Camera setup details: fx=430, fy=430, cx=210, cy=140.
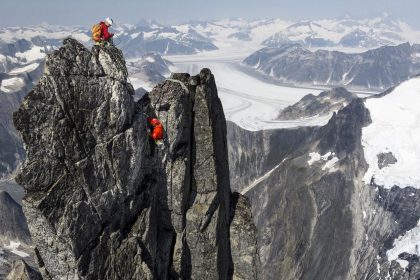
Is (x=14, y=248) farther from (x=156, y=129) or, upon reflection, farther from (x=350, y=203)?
(x=156, y=129)

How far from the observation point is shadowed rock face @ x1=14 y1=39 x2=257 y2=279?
21.4 metres

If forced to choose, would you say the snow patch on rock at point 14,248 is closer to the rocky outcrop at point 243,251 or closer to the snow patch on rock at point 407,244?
the snow patch on rock at point 407,244

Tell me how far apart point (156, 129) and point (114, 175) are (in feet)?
13.8

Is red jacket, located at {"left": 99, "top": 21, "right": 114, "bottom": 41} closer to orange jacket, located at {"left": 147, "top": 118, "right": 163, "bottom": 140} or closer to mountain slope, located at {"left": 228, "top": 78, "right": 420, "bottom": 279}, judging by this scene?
orange jacket, located at {"left": 147, "top": 118, "right": 163, "bottom": 140}

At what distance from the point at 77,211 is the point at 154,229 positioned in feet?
20.5

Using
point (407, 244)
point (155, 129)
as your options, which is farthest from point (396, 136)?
point (155, 129)

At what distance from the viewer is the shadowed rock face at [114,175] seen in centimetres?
2139

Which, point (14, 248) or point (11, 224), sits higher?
point (11, 224)

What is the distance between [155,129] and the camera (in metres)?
26.1

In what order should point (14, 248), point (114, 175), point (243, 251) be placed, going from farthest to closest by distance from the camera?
1. point (14, 248)
2. point (243, 251)
3. point (114, 175)

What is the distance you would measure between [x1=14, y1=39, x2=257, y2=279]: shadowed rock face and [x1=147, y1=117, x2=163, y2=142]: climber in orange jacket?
64 cm

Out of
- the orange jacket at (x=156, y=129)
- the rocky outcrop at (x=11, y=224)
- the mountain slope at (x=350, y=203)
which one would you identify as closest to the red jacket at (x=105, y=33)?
the orange jacket at (x=156, y=129)

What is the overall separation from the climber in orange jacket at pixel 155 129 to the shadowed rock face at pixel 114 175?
0.64m

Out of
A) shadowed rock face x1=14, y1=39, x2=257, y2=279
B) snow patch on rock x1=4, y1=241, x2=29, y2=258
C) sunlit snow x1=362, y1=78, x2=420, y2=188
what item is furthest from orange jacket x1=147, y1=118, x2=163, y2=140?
snow patch on rock x1=4, y1=241, x2=29, y2=258
